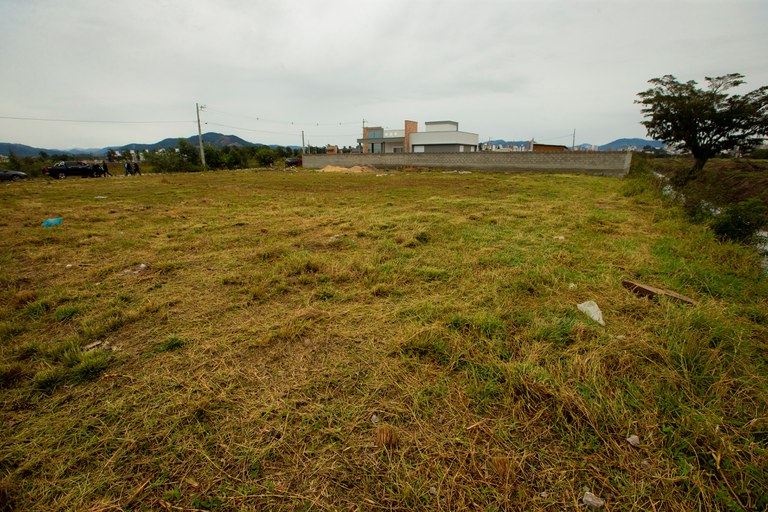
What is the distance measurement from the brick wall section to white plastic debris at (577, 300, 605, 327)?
23.3m

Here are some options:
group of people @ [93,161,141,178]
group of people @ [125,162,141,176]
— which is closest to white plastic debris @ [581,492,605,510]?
group of people @ [93,161,141,178]

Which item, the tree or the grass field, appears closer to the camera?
the grass field

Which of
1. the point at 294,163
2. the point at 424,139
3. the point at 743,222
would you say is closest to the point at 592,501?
the point at 743,222

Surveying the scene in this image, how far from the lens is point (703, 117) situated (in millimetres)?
19000

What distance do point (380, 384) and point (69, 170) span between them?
32641mm

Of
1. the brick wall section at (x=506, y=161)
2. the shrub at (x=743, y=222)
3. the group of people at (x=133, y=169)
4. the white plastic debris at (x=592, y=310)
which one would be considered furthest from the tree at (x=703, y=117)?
the group of people at (x=133, y=169)

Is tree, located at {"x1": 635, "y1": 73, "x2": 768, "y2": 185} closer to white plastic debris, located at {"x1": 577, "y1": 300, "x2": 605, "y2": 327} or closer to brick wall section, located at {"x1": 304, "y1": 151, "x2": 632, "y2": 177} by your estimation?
brick wall section, located at {"x1": 304, "y1": 151, "x2": 632, "y2": 177}

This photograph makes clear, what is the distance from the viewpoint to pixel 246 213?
8.26 metres

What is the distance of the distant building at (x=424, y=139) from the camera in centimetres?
4188

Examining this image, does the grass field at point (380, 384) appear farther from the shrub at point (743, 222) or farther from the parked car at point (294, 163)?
the parked car at point (294, 163)

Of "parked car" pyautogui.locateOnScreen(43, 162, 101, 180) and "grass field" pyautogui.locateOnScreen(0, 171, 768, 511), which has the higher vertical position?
"parked car" pyautogui.locateOnScreen(43, 162, 101, 180)

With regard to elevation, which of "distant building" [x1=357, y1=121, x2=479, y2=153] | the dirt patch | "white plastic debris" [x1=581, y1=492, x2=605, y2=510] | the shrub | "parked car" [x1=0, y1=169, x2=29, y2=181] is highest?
"distant building" [x1=357, y1=121, x2=479, y2=153]

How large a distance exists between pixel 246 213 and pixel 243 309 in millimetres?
5823

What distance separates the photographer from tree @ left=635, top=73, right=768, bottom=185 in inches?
710
